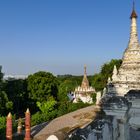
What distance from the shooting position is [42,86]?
165ft

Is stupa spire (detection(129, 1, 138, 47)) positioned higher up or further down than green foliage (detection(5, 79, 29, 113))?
higher up

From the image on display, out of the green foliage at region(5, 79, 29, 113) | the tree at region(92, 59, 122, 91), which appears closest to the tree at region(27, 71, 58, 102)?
the green foliage at region(5, 79, 29, 113)

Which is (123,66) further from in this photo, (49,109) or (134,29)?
(49,109)

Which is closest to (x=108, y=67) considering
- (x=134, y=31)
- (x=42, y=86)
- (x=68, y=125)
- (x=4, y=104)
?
(x=42, y=86)

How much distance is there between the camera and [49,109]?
4091cm

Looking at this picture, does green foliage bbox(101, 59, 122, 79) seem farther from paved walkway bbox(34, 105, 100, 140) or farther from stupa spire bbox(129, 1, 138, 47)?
paved walkway bbox(34, 105, 100, 140)

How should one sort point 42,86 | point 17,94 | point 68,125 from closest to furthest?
point 68,125 < point 17,94 < point 42,86

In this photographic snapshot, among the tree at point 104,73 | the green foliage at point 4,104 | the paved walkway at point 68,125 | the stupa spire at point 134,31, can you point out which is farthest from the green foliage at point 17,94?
the stupa spire at point 134,31

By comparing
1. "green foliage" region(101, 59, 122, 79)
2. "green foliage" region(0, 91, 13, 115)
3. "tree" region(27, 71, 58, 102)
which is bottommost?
"green foliage" region(0, 91, 13, 115)

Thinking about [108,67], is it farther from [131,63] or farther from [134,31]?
[131,63]

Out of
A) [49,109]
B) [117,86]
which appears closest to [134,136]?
[117,86]

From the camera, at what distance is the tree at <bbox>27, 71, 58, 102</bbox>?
4950 centimetres

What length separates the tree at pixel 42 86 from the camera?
49.5m

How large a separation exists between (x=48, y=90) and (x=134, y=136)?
Answer: 43127 mm
